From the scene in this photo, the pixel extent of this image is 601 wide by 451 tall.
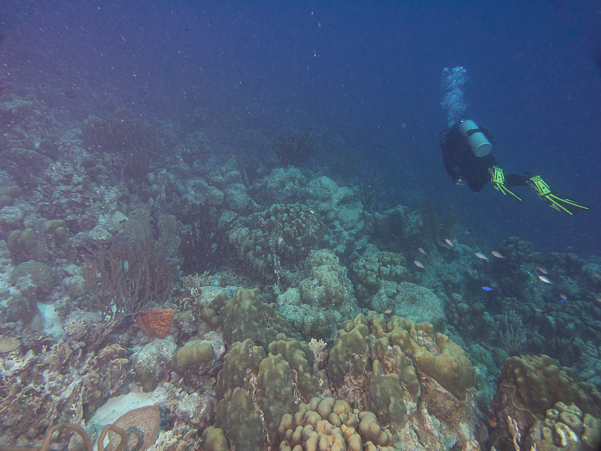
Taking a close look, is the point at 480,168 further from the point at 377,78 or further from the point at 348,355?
the point at 377,78

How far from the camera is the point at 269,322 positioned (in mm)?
3467

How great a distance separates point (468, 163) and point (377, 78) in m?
108

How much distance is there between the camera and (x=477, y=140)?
19.6ft

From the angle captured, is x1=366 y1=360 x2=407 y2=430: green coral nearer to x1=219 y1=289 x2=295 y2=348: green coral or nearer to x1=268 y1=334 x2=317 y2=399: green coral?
x1=268 y1=334 x2=317 y2=399: green coral

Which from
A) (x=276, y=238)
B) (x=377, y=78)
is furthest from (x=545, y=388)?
(x=377, y=78)

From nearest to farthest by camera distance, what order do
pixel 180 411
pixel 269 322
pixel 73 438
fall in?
1. pixel 73 438
2. pixel 180 411
3. pixel 269 322

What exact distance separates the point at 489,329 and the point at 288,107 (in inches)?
1179

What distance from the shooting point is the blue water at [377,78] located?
19.2 m

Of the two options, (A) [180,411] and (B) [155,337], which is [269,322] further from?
(B) [155,337]

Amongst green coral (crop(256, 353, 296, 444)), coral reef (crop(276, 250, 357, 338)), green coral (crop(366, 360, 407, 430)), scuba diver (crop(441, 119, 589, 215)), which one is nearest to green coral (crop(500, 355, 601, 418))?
green coral (crop(366, 360, 407, 430))

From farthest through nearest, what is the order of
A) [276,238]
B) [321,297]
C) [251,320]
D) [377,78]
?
1. [377,78]
2. [276,238]
3. [321,297]
4. [251,320]

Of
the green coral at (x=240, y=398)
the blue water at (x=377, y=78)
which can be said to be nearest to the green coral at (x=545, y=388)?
the green coral at (x=240, y=398)

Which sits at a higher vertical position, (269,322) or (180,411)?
(269,322)

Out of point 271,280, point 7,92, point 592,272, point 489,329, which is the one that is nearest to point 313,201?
point 271,280
